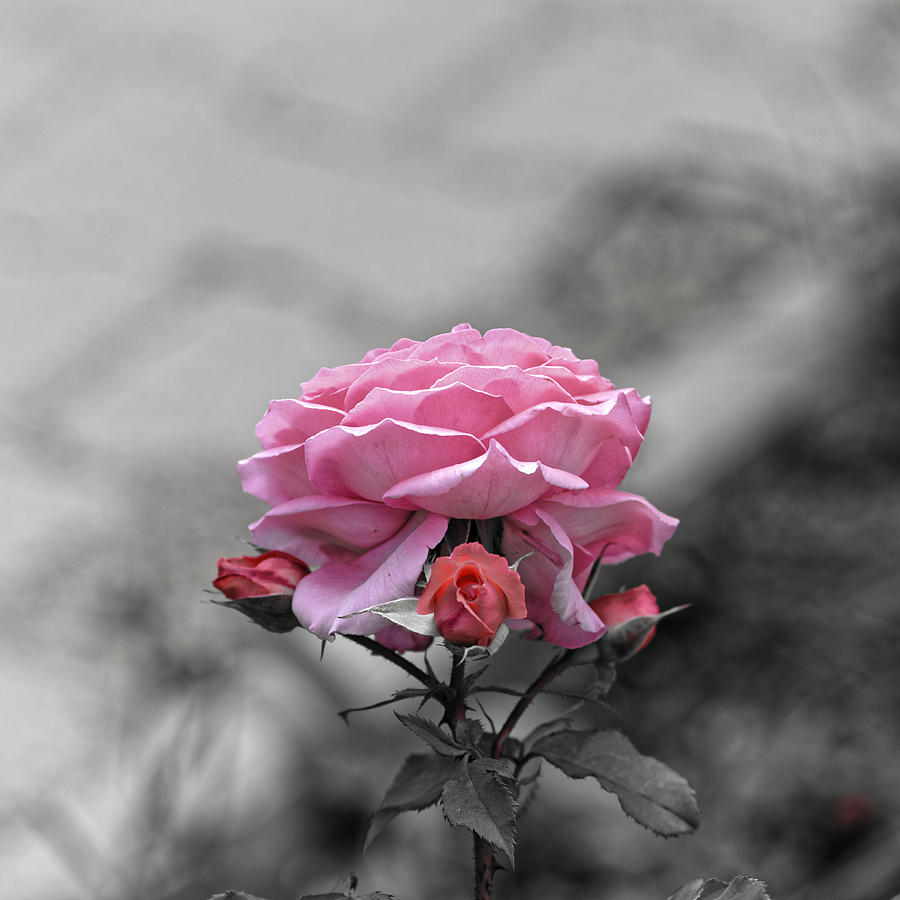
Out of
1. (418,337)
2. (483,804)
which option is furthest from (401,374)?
(418,337)

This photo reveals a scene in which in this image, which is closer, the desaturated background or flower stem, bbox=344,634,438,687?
flower stem, bbox=344,634,438,687

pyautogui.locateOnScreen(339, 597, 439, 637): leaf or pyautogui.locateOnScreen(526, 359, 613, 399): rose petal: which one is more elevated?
pyautogui.locateOnScreen(526, 359, 613, 399): rose petal

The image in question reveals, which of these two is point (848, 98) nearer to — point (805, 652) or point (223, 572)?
point (805, 652)

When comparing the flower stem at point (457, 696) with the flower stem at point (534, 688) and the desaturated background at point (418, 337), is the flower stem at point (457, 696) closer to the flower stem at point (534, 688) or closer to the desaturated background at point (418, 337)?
the flower stem at point (534, 688)

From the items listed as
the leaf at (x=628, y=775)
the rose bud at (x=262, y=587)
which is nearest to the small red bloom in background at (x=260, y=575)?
the rose bud at (x=262, y=587)

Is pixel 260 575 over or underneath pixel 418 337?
underneath

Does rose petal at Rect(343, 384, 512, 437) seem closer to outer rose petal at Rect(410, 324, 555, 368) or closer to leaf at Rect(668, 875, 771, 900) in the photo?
outer rose petal at Rect(410, 324, 555, 368)

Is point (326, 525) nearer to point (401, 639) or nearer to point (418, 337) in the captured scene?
point (401, 639)

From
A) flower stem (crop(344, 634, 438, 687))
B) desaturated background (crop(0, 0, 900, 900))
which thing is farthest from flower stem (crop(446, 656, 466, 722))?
desaturated background (crop(0, 0, 900, 900))
